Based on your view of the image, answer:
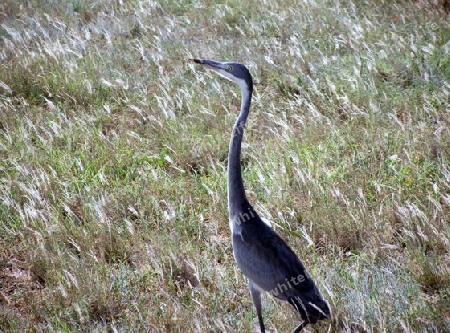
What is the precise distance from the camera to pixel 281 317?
3.94 meters

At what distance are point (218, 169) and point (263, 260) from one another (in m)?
2.31

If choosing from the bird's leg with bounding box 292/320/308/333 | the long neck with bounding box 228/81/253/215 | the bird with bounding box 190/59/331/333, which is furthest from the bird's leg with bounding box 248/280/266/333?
the long neck with bounding box 228/81/253/215

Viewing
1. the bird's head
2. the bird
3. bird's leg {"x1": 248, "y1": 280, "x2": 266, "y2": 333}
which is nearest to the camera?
the bird

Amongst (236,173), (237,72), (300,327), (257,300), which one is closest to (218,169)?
(237,72)

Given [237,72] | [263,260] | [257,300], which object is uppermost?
[237,72]

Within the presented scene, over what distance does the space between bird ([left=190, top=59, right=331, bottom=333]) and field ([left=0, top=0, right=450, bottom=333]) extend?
0.28m

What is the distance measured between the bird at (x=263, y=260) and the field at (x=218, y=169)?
278 millimetres

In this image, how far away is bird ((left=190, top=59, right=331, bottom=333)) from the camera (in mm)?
3527

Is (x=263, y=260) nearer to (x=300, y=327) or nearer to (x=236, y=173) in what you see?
(x=300, y=327)

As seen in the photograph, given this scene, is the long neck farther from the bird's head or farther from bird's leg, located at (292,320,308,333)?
bird's leg, located at (292,320,308,333)

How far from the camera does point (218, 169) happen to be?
19.5 feet

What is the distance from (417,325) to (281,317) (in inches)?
34.0

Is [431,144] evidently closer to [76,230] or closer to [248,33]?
[76,230]

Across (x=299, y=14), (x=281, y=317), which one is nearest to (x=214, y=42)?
(x=299, y=14)
